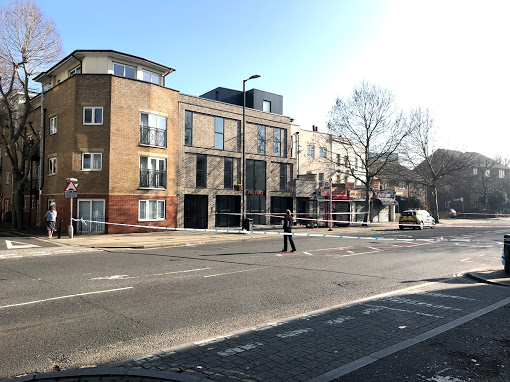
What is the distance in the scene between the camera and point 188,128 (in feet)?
89.7

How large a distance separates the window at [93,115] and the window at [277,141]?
601 inches

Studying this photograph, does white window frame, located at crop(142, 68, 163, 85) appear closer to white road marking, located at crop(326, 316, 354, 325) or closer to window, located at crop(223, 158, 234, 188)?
window, located at crop(223, 158, 234, 188)

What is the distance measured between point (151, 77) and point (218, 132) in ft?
21.0

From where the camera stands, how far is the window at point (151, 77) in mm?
25672

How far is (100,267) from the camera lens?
1091 centimetres

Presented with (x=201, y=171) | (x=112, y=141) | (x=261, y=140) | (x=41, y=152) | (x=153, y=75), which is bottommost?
(x=201, y=171)

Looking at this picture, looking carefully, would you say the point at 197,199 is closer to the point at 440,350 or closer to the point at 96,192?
the point at 96,192

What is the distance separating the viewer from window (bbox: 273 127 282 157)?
3325 centimetres

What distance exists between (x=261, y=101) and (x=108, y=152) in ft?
56.3

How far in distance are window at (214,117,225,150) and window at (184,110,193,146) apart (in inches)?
86.5

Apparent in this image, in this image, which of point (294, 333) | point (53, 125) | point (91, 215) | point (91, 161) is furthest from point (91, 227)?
point (294, 333)

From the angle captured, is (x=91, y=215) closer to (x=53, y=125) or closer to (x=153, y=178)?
(x=153, y=178)

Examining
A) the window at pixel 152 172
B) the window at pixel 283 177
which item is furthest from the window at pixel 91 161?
the window at pixel 283 177

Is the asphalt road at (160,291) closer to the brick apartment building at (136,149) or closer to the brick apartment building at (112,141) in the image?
the brick apartment building at (112,141)
